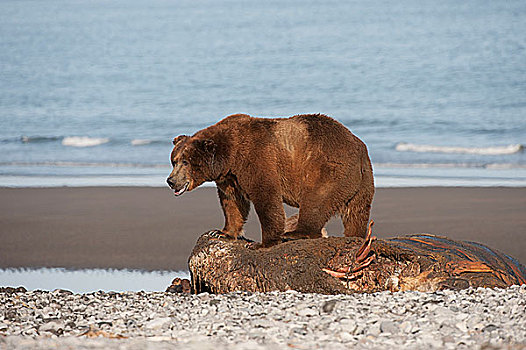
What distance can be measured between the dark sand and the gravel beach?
304 centimetres

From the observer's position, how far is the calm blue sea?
17891 mm

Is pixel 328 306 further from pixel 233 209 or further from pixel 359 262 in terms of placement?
pixel 233 209

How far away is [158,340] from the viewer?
14.9 ft

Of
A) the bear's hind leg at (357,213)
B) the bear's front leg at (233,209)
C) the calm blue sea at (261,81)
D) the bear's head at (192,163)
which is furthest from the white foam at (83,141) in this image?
the bear's hind leg at (357,213)

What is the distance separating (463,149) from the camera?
18.4 m

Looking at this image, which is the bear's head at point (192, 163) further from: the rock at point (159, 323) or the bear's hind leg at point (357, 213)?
the rock at point (159, 323)

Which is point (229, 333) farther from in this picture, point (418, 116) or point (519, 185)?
point (418, 116)

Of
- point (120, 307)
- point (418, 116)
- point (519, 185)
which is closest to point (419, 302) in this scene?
point (120, 307)

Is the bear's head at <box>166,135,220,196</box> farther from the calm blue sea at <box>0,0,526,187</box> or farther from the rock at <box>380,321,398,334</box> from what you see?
the calm blue sea at <box>0,0,526,187</box>

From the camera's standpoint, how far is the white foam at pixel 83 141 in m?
21.0

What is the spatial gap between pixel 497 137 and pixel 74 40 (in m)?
27.8

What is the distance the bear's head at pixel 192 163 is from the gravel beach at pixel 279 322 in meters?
0.98

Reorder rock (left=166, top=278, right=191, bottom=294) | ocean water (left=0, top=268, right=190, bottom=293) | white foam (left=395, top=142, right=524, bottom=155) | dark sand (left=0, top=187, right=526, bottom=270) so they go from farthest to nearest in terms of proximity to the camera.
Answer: white foam (left=395, top=142, right=524, bottom=155)
dark sand (left=0, top=187, right=526, bottom=270)
ocean water (left=0, top=268, right=190, bottom=293)
rock (left=166, top=278, right=191, bottom=294)

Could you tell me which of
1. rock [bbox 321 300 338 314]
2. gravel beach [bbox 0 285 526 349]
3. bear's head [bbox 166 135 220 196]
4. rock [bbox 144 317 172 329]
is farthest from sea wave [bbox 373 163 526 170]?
rock [bbox 144 317 172 329]
